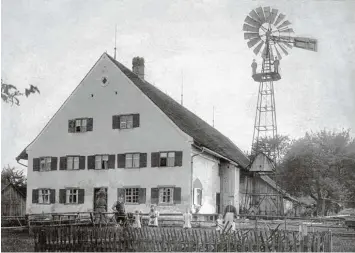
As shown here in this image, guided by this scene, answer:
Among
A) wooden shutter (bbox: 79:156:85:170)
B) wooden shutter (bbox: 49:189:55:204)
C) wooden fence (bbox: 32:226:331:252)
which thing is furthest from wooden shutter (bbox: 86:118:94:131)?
wooden fence (bbox: 32:226:331:252)

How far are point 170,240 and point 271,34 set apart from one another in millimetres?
5203

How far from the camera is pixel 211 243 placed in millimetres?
10008

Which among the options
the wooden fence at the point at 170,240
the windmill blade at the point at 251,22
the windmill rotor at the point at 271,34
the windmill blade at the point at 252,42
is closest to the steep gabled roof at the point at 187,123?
the windmill rotor at the point at 271,34

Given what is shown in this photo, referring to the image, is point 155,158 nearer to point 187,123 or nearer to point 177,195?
point 177,195

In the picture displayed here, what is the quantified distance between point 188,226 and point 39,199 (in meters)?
5.30

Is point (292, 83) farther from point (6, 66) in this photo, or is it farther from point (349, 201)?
point (6, 66)

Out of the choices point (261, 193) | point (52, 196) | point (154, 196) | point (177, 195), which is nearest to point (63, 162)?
point (52, 196)

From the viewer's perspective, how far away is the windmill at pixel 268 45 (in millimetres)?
11250

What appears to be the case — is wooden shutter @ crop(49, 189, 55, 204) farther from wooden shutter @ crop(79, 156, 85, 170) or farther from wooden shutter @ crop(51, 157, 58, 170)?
wooden shutter @ crop(79, 156, 85, 170)

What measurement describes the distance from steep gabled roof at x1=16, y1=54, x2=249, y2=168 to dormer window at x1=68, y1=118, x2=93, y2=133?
1.81 meters

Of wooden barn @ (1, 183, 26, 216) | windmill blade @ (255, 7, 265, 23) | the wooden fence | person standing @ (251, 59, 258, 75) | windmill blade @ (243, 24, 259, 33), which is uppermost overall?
windmill blade @ (255, 7, 265, 23)

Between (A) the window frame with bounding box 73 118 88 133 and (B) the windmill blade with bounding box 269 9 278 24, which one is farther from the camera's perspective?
(A) the window frame with bounding box 73 118 88 133

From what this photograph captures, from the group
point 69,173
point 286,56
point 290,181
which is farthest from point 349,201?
point 69,173

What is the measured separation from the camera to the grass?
1074 cm
